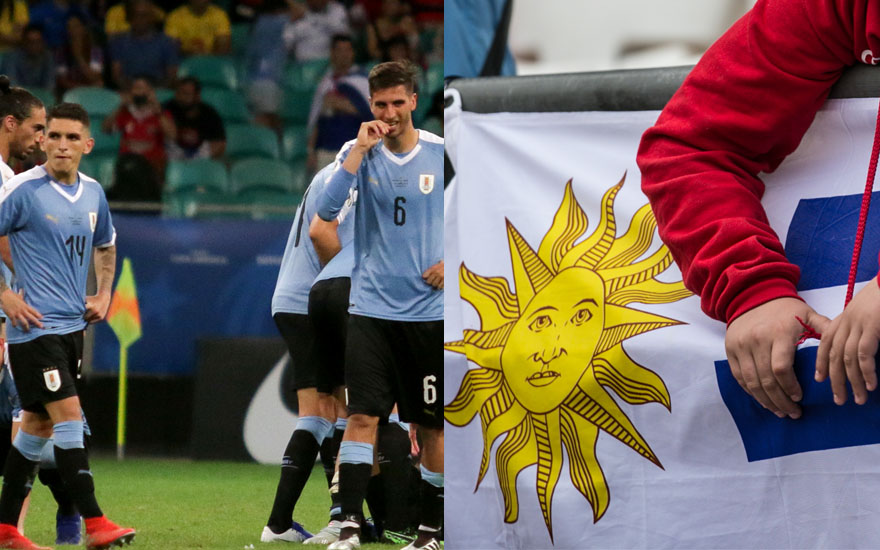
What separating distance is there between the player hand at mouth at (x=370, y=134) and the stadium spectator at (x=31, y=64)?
6.46 metres

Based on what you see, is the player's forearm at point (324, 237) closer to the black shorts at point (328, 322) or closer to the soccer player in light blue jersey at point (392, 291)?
the black shorts at point (328, 322)

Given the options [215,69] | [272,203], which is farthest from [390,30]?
[272,203]

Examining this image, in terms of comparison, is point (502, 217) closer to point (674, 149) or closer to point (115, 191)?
point (674, 149)

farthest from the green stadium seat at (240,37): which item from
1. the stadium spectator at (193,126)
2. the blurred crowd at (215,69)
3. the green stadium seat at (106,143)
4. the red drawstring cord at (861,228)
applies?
the red drawstring cord at (861,228)

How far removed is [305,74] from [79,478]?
6044 millimetres

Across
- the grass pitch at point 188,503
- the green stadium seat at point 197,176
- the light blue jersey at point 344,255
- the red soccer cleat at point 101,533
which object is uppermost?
the green stadium seat at point 197,176

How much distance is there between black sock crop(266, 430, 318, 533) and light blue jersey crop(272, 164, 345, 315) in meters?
0.63

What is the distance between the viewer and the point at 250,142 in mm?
9680

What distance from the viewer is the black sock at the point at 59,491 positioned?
193 inches

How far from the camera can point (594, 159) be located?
126 centimetres

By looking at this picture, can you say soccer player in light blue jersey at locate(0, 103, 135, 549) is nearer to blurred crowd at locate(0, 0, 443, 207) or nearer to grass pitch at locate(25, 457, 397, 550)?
grass pitch at locate(25, 457, 397, 550)

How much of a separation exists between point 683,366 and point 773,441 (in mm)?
118

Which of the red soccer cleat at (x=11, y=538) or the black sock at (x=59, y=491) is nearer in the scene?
the red soccer cleat at (x=11, y=538)

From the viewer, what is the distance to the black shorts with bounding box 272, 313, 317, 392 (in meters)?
4.88
